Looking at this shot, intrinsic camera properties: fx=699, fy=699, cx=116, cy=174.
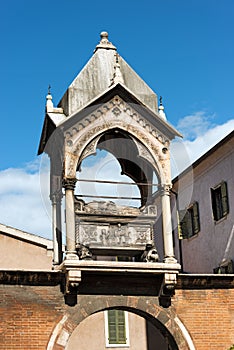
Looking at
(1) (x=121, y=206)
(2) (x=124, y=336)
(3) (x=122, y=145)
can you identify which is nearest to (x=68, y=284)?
(1) (x=121, y=206)

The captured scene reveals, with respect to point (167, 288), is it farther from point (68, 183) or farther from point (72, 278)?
point (68, 183)

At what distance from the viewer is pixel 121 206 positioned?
65.8ft

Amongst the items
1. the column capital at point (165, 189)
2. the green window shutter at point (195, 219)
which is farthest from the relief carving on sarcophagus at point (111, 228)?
the green window shutter at point (195, 219)

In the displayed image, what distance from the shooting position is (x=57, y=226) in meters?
20.4

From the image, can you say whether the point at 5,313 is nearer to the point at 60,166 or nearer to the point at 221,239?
the point at 60,166

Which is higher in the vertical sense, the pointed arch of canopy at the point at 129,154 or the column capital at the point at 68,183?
the pointed arch of canopy at the point at 129,154

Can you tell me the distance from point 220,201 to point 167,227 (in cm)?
574

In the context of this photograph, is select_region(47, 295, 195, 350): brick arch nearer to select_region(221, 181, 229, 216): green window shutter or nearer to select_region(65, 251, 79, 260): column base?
select_region(65, 251, 79, 260): column base

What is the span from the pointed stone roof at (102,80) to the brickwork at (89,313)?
5146mm

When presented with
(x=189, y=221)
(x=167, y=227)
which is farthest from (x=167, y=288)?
(x=189, y=221)

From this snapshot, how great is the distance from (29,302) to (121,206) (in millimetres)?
3891

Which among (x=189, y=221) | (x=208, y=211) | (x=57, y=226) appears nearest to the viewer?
(x=57, y=226)

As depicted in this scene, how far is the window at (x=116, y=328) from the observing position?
30516mm

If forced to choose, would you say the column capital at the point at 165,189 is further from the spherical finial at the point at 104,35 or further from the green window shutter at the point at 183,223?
the green window shutter at the point at 183,223
